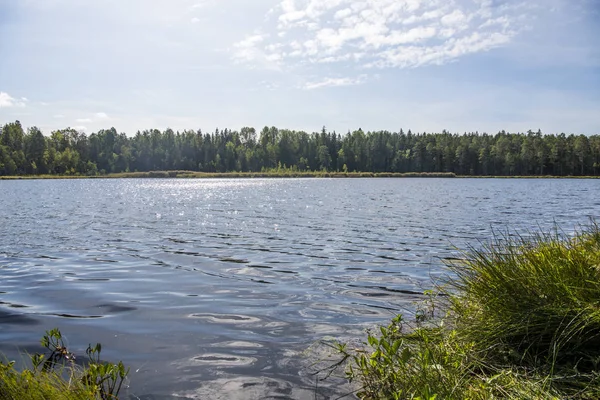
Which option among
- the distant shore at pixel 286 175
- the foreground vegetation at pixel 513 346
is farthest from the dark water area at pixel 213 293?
the distant shore at pixel 286 175

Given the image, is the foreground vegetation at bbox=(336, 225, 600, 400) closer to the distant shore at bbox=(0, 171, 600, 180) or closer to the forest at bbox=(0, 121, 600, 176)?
the distant shore at bbox=(0, 171, 600, 180)

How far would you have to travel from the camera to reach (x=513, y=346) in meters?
5.77

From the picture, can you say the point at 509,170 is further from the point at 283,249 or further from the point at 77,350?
the point at 77,350

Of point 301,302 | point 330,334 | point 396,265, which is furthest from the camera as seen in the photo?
point 396,265

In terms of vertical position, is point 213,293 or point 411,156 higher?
point 411,156

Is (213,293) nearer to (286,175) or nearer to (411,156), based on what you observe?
(286,175)

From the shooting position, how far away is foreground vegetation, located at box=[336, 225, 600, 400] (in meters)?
4.71

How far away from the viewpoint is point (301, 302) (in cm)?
1064

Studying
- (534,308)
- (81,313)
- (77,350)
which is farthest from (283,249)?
(534,308)

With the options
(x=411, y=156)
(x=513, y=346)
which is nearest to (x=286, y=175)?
(x=411, y=156)

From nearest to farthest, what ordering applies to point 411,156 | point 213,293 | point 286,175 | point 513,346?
1. point 513,346
2. point 213,293
3. point 286,175
4. point 411,156

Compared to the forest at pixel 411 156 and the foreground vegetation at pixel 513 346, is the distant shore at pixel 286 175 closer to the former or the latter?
the forest at pixel 411 156

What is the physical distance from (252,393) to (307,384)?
82 centimetres

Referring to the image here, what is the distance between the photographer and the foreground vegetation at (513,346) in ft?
15.4
